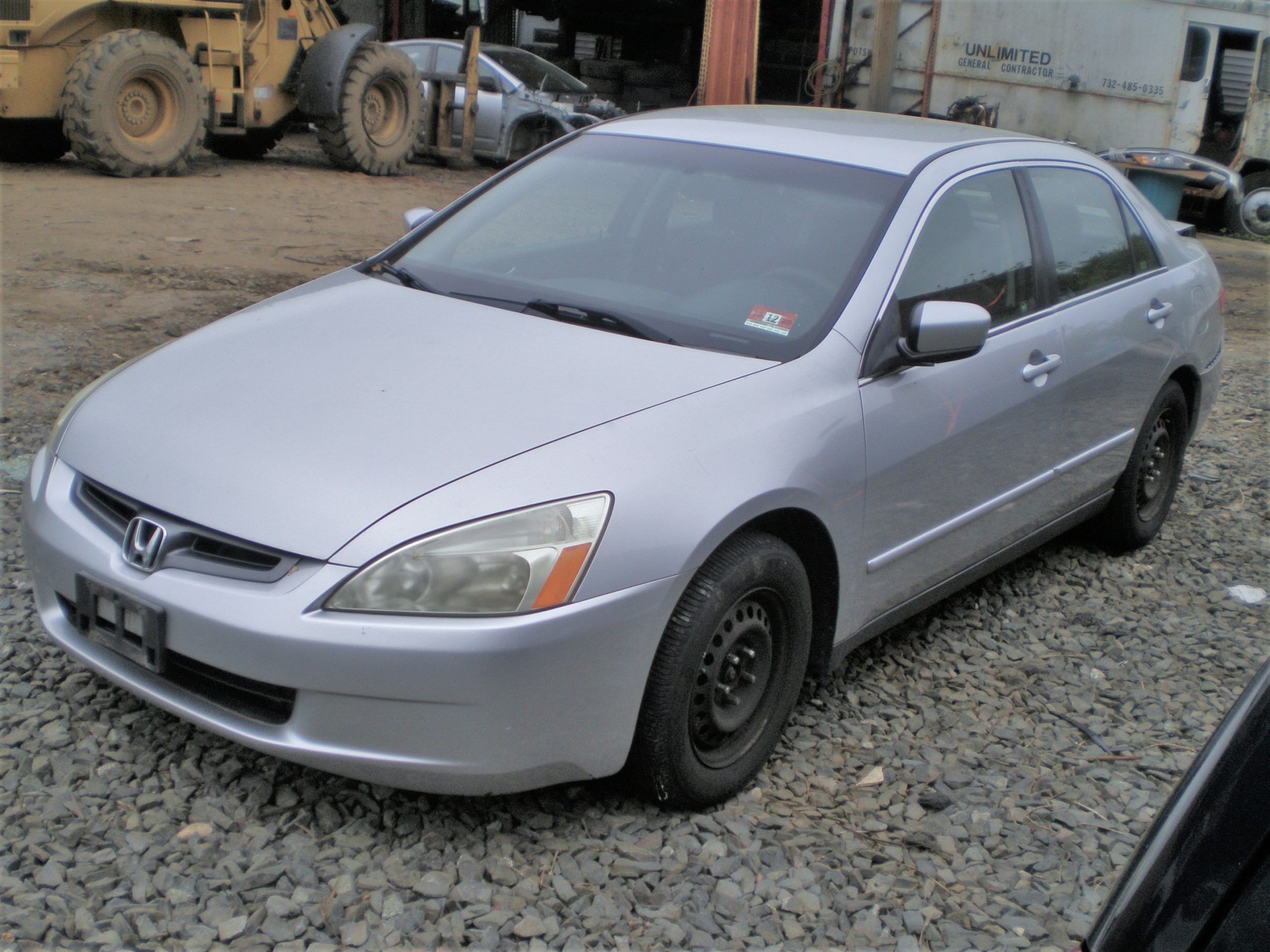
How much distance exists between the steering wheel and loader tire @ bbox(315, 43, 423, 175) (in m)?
11.0

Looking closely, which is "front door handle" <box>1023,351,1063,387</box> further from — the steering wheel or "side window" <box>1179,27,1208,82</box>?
"side window" <box>1179,27,1208,82</box>

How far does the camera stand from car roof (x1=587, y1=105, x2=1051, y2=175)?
3.65 meters

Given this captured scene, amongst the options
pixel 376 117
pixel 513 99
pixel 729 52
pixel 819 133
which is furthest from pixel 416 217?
pixel 729 52

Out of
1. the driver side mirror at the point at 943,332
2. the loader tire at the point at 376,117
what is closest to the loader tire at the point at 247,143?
the loader tire at the point at 376,117

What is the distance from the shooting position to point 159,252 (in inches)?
346

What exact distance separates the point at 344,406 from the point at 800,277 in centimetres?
130

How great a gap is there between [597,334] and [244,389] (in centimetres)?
90

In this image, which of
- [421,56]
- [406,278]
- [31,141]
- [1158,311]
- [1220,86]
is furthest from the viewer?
[1220,86]

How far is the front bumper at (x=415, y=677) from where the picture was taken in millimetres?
2354

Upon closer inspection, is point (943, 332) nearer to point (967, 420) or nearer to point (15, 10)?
point (967, 420)

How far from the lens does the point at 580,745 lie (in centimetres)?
254

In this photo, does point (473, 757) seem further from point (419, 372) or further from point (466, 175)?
point (466, 175)

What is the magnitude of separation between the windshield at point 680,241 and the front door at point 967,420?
0.23 meters

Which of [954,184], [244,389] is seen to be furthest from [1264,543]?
[244,389]
